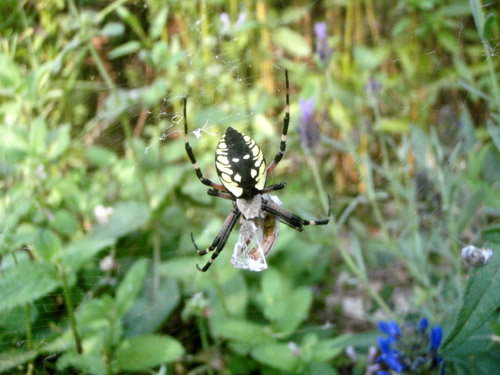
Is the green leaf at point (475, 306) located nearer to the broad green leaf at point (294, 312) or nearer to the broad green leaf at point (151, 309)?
the broad green leaf at point (294, 312)

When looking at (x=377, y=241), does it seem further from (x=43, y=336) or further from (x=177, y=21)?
(x=177, y=21)

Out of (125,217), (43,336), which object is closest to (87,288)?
(43,336)

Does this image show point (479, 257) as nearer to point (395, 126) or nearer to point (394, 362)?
point (394, 362)

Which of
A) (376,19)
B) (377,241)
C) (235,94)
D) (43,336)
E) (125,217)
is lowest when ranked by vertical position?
(377,241)

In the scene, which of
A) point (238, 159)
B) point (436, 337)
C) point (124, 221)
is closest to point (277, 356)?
point (436, 337)

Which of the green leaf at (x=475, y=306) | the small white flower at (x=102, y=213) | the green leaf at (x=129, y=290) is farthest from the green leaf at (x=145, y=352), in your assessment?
the green leaf at (x=475, y=306)

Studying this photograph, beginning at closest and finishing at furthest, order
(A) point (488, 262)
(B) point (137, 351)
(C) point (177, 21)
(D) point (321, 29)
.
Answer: (A) point (488, 262), (B) point (137, 351), (D) point (321, 29), (C) point (177, 21)
